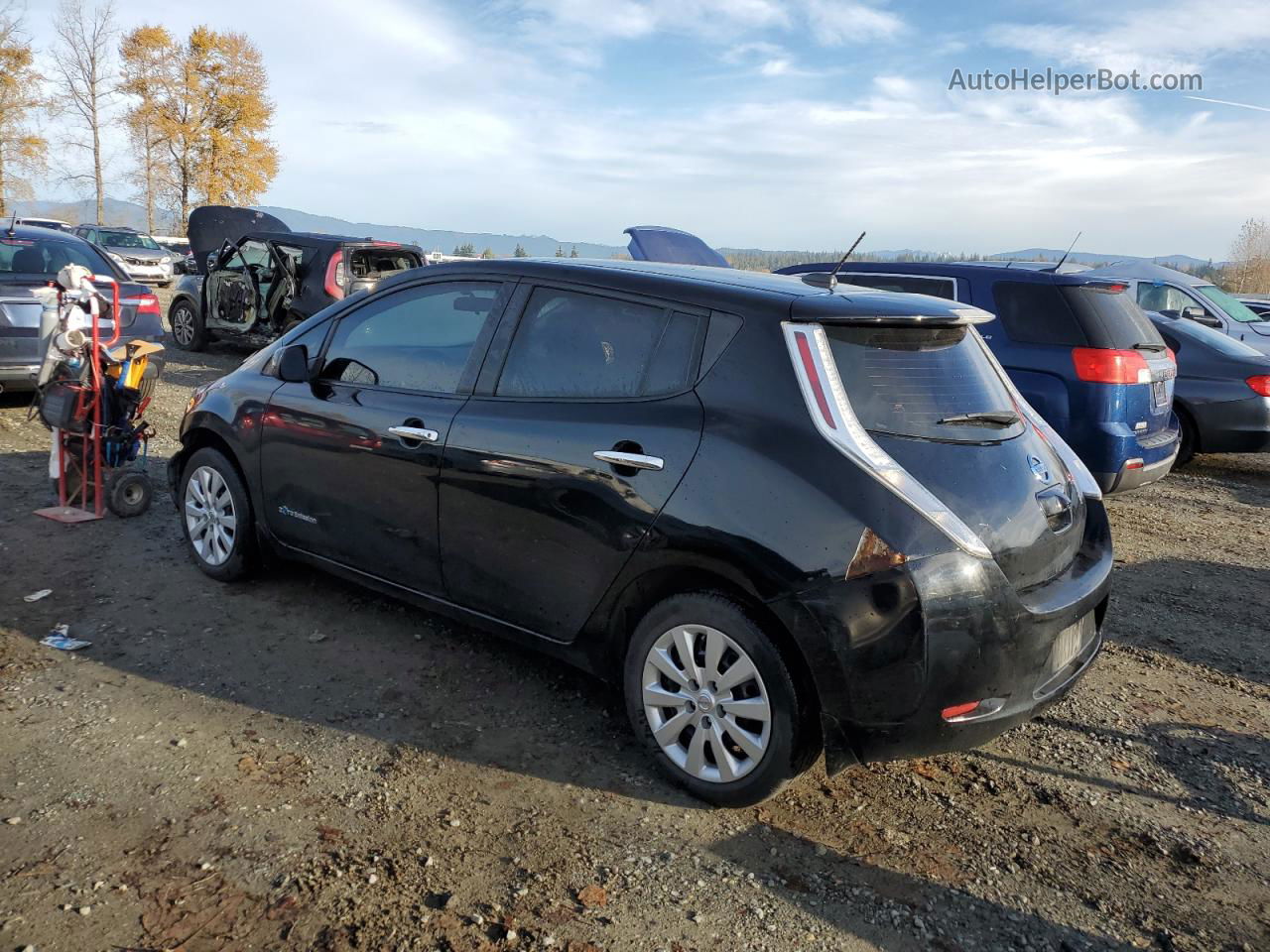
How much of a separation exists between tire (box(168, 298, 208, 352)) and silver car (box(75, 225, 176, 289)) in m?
13.6

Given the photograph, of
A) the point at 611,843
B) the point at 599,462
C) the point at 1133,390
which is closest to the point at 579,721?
the point at 611,843

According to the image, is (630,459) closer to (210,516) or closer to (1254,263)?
(210,516)

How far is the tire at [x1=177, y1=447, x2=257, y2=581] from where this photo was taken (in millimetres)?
4840

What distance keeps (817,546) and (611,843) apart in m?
1.13

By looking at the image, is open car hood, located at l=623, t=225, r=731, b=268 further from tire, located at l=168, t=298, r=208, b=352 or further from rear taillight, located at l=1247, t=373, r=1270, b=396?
tire, located at l=168, t=298, r=208, b=352

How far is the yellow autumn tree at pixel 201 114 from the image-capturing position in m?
44.6

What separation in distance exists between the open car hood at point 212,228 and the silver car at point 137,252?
1342 centimetres

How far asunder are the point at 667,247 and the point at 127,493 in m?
6.84

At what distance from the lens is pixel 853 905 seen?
9.13 feet

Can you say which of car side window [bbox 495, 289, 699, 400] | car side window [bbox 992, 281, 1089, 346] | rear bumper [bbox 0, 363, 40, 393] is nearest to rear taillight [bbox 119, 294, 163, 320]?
rear bumper [bbox 0, 363, 40, 393]

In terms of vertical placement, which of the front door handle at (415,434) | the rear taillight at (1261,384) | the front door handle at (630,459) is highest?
the rear taillight at (1261,384)

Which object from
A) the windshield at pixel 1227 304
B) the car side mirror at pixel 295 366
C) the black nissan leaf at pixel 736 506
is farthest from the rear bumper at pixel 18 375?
the windshield at pixel 1227 304

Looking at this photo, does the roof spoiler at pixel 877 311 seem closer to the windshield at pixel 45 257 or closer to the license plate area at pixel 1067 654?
the license plate area at pixel 1067 654

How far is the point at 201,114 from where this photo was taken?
154 feet
